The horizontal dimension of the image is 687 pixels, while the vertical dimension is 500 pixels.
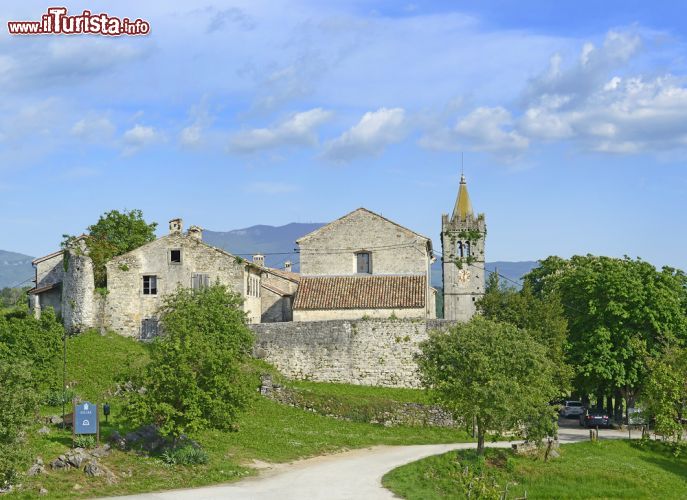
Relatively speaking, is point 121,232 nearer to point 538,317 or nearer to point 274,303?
point 274,303

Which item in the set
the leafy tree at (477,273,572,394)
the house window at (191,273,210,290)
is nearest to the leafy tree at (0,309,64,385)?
the house window at (191,273,210,290)

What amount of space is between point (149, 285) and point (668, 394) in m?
33.5

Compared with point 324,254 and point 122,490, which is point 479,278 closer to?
point 324,254

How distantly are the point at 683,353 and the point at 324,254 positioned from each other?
26531 mm

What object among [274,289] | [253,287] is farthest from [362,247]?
[253,287]

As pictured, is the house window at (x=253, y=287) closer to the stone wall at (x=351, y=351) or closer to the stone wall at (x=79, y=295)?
the stone wall at (x=351, y=351)

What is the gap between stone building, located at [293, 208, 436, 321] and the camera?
65269 millimetres

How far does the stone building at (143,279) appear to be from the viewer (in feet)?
210

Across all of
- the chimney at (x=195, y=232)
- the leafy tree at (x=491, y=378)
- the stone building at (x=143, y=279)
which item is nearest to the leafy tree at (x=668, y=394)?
the leafy tree at (x=491, y=378)

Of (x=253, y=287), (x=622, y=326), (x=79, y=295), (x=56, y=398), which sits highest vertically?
(x=253, y=287)

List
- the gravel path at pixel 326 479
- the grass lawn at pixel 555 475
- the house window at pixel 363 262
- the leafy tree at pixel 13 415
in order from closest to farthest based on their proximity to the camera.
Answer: the leafy tree at pixel 13 415, the gravel path at pixel 326 479, the grass lawn at pixel 555 475, the house window at pixel 363 262

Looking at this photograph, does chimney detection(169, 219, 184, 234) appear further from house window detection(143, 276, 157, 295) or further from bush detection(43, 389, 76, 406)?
bush detection(43, 389, 76, 406)

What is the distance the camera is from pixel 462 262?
86.6 meters

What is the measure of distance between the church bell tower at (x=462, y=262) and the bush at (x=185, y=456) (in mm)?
47518
